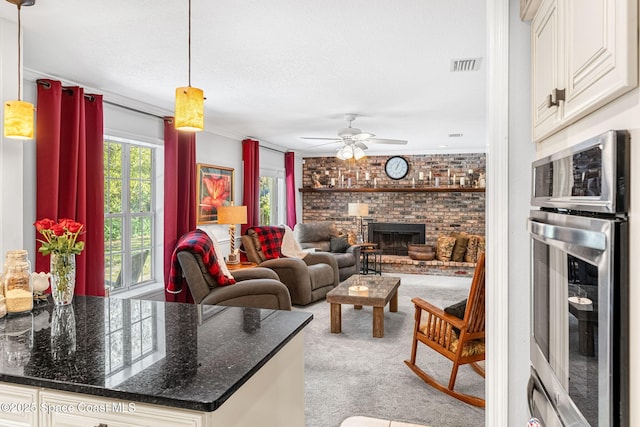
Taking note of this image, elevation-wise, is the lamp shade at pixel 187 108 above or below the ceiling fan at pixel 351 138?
below

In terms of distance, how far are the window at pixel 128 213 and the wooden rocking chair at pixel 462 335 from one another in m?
3.16

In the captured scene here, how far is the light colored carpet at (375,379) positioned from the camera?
2.50m

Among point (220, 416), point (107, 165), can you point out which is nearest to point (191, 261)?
point (107, 165)

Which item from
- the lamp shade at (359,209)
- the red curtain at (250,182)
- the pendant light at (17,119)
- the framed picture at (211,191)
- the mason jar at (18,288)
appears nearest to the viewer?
the mason jar at (18,288)

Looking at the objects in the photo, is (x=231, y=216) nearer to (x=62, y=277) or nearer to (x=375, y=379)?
(x=375, y=379)

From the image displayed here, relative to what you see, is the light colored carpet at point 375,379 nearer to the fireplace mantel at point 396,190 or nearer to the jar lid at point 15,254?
the jar lid at point 15,254

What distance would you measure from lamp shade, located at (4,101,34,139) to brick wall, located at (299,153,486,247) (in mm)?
6475

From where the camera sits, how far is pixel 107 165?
13.8 feet

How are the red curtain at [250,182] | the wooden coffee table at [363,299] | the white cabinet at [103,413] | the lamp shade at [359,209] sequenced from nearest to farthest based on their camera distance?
1. the white cabinet at [103,413]
2. the wooden coffee table at [363,299]
3. the red curtain at [250,182]
4. the lamp shade at [359,209]

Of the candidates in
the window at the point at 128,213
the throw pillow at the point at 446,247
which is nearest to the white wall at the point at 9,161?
the window at the point at 128,213

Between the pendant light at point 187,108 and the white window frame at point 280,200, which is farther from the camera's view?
the white window frame at point 280,200

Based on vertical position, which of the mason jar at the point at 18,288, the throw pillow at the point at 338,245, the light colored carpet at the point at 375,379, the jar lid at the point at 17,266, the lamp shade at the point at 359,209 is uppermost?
the lamp shade at the point at 359,209

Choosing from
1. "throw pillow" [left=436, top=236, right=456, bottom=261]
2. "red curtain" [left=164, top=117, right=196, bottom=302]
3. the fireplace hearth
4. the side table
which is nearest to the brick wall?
the fireplace hearth

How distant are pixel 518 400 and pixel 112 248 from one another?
4046 mm
